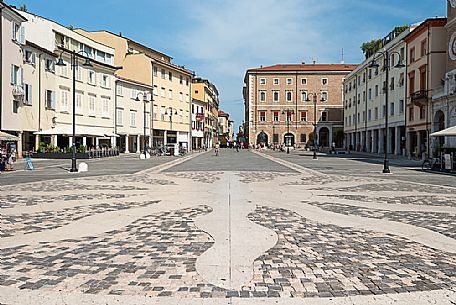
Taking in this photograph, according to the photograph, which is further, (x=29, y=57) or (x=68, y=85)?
(x=68, y=85)

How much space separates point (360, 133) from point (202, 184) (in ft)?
197

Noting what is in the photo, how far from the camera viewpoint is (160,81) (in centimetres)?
6862

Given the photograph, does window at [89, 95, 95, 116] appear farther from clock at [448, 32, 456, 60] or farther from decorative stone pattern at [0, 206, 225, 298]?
decorative stone pattern at [0, 206, 225, 298]

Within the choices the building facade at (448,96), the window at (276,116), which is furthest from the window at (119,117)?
the window at (276,116)

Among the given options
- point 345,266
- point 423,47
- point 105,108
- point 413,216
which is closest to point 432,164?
point 423,47

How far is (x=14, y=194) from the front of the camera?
14.0 meters

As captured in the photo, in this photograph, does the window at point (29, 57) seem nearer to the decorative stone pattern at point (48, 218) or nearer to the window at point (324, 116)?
the decorative stone pattern at point (48, 218)

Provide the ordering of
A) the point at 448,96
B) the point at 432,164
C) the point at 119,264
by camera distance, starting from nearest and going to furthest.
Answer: the point at 119,264 < the point at 432,164 < the point at 448,96

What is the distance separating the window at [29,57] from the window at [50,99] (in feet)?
12.0

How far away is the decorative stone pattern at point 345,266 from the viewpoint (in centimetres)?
525

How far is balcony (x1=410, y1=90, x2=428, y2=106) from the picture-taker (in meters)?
43.4

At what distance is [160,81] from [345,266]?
213 feet

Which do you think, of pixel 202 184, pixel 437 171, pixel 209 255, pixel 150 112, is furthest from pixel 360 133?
pixel 209 255

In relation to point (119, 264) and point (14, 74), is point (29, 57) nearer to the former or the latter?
point (14, 74)
